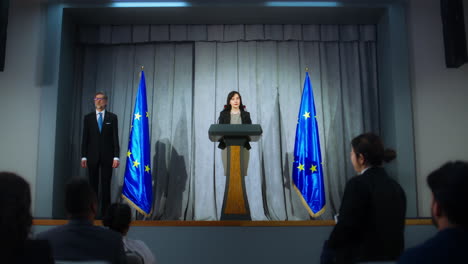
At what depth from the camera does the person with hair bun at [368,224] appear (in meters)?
2.07

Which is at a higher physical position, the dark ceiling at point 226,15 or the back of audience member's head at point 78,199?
the dark ceiling at point 226,15

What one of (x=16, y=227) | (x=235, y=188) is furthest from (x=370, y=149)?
(x=235, y=188)

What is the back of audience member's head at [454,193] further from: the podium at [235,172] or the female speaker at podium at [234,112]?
the female speaker at podium at [234,112]

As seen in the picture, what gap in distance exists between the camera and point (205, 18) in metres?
6.39

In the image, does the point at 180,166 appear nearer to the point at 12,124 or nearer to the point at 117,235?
the point at 12,124

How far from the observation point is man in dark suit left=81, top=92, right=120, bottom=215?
213 inches

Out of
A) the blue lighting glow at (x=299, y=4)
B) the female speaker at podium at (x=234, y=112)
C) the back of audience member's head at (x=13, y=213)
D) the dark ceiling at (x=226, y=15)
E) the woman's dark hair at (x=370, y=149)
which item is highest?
the blue lighting glow at (x=299, y=4)

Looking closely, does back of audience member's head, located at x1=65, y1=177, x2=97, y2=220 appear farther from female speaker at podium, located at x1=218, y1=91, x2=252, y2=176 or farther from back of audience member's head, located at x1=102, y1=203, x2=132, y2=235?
female speaker at podium, located at x1=218, y1=91, x2=252, y2=176

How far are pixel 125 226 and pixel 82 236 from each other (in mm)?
723

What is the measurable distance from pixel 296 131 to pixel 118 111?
7.99 ft

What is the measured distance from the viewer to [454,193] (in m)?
1.17

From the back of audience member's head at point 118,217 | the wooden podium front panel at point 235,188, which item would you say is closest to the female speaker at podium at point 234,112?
the wooden podium front panel at point 235,188

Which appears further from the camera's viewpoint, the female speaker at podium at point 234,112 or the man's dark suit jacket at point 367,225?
the female speaker at podium at point 234,112

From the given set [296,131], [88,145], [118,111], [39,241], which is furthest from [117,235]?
[118,111]
